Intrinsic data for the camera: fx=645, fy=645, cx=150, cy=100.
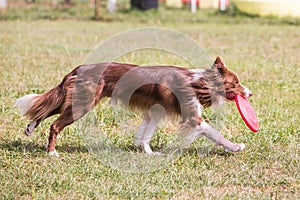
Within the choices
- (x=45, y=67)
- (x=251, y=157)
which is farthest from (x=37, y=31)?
(x=251, y=157)

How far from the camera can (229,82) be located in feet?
18.6

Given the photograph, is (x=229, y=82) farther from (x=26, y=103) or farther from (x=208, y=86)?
Answer: (x=26, y=103)

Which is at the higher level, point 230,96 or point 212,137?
point 230,96

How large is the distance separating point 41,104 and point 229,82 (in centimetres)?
167

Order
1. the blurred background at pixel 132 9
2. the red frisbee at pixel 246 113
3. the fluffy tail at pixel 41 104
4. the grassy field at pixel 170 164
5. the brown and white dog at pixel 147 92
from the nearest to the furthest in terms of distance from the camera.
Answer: the grassy field at pixel 170 164
the brown and white dog at pixel 147 92
the fluffy tail at pixel 41 104
the red frisbee at pixel 246 113
the blurred background at pixel 132 9

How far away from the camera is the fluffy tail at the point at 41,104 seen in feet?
18.6

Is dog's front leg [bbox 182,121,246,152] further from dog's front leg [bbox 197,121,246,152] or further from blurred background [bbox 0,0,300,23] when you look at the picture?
blurred background [bbox 0,0,300,23]

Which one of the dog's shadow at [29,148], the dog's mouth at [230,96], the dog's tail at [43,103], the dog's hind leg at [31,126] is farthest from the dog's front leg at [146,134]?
the dog's hind leg at [31,126]

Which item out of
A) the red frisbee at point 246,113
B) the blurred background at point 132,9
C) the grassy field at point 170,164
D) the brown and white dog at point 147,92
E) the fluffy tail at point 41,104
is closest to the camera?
the grassy field at point 170,164

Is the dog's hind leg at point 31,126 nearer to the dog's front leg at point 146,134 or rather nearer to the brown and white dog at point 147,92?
the brown and white dog at point 147,92

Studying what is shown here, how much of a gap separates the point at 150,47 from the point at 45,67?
285 cm

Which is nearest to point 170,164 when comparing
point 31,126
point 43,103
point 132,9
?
point 43,103

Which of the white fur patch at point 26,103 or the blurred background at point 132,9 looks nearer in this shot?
the white fur patch at point 26,103

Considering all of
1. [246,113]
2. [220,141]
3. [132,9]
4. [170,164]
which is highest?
[132,9]
